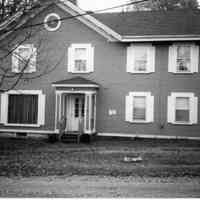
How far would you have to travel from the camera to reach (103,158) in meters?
13.5

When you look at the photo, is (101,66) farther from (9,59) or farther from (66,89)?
(9,59)

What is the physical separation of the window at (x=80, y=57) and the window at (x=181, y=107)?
5.30 m

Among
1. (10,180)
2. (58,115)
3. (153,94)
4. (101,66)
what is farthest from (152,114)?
(10,180)

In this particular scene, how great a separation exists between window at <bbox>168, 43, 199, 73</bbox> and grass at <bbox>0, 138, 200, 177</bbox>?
4.15 meters

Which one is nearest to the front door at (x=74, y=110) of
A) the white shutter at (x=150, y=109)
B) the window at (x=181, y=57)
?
the white shutter at (x=150, y=109)

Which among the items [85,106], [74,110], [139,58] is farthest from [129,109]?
[74,110]

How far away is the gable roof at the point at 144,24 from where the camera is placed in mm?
19719

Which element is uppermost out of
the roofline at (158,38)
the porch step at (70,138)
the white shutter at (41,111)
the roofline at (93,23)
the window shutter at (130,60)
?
the roofline at (93,23)

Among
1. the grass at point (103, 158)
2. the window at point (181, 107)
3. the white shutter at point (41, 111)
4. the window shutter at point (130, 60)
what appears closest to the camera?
the grass at point (103, 158)

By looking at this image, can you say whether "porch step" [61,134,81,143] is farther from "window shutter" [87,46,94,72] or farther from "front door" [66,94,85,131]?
"window shutter" [87,46,94,72]

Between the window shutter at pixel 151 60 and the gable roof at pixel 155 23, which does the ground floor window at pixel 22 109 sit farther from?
the window shutter at pixel 151 60

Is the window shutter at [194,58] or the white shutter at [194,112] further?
the window shutter at [194,58]

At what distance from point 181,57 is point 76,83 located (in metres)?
6.25

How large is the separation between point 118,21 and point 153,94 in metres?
6.13
